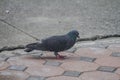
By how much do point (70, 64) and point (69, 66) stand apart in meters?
0.06

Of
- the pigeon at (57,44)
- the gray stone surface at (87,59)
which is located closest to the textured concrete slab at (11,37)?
the pigeon at (57,44)

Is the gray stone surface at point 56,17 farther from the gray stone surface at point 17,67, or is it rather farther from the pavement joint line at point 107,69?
the pavement joint line at point 107,69

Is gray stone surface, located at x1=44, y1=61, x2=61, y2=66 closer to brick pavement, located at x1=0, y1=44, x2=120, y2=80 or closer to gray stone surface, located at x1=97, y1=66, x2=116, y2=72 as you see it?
brick pavement, located at x1=0, y1=44, x2=120, y2=80

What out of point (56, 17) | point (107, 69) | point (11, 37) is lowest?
point (107, 69)

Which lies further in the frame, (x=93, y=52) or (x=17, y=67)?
(x=93, y=52)

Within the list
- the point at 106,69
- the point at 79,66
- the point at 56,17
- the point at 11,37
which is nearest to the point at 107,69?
the point at 106,69

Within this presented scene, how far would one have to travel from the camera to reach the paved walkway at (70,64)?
13.2 feet

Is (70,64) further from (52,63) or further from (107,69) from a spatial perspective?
(107,69)

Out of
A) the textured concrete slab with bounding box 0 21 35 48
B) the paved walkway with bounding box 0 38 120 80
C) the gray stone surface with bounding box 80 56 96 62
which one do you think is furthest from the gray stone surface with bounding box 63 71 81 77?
the textured concrete slab with bounding box 0 21 35 48

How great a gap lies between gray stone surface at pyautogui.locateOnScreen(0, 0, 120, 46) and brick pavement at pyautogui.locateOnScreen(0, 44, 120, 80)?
0.56m

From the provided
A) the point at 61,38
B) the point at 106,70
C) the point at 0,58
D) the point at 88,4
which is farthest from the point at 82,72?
the point at 88,4

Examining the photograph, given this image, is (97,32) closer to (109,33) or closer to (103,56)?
(109,33)

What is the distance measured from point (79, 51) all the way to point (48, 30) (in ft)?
2.75

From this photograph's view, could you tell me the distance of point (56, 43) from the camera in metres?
4.39
